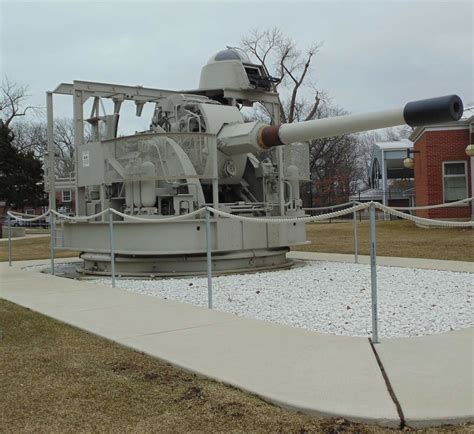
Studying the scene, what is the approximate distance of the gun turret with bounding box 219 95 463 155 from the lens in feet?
22.0

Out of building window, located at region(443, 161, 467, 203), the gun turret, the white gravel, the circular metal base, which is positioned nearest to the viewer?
the white gravel

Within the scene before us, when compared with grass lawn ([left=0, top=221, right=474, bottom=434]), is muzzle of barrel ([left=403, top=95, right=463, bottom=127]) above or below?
above

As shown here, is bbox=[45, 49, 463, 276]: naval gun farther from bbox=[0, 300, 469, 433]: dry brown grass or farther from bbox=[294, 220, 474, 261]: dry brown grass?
bbox=[0, 300, 469, 433]: dry brown grass

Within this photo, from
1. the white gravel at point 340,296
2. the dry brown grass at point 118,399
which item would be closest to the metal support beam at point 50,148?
the white gravel at point 340,296

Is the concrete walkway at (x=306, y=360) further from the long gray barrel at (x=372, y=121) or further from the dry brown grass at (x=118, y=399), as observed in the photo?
the long gray barrel at (x=372, y=121)

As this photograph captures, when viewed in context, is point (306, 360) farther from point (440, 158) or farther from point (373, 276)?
point (440, 158)

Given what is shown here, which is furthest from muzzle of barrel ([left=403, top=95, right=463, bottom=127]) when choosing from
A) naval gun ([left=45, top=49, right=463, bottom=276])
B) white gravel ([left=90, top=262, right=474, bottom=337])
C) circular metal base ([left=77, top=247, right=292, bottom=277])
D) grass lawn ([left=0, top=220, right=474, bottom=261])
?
grass lawn ([left=0, top=220, right=474, bottom=261])

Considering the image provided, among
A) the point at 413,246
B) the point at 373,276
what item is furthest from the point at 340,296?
the point at 413,246

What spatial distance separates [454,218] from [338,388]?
19826 millimetres

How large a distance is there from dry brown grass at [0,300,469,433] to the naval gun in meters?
4.30

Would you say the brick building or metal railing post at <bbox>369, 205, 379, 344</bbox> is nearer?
metal railing post at <bbox>369, 205, 379, 344</bbox>

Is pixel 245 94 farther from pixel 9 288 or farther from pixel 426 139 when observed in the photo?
pixel 426 139

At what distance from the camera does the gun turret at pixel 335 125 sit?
670 centimetres

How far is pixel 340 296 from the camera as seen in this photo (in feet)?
25.2
